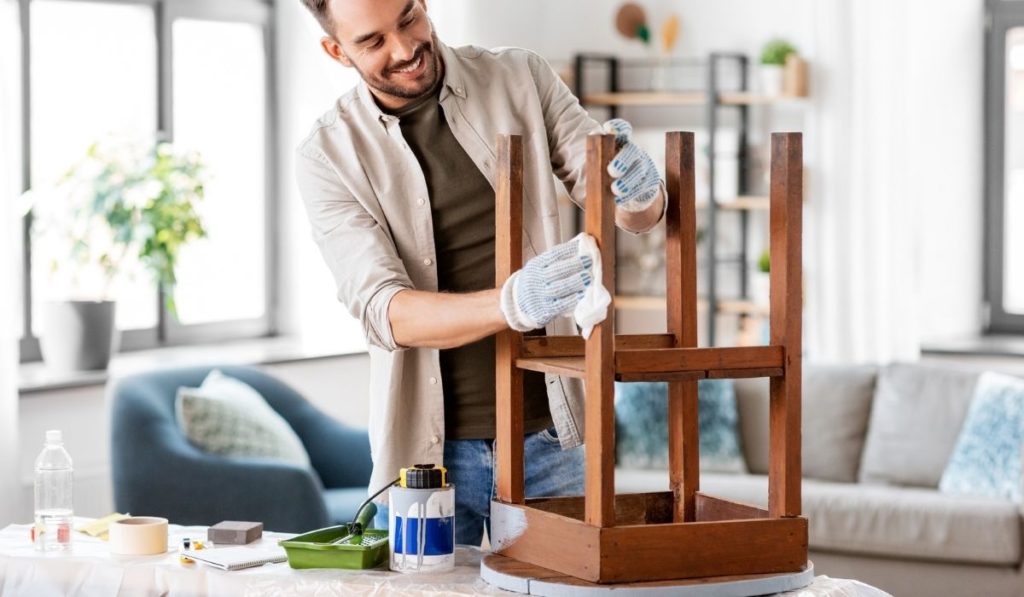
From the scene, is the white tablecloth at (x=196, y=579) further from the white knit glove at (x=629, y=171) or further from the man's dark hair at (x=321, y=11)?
the man's dark hair at (x=321, y=11)

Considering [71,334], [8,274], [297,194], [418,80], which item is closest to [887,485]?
[297,194]

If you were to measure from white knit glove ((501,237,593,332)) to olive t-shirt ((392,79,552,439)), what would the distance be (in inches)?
12.1

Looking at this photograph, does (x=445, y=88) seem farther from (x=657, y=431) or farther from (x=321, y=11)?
(x=657, y=431)

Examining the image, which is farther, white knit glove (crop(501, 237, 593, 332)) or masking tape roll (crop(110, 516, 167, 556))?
masking tape roll (crop(110, 516, 167, 556))

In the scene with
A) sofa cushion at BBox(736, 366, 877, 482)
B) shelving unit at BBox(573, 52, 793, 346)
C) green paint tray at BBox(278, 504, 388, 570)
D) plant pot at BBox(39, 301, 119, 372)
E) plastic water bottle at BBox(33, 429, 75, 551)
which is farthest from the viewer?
shelving unit at BBox(573, 52, 793, 346)

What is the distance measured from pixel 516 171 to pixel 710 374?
0.35 meters

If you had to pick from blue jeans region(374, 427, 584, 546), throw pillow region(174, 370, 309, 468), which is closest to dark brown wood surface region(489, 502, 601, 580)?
blue jeans region(374, 427, 584, 546)

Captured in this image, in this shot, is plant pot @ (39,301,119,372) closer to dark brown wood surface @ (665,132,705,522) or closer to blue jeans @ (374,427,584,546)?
blue jeans @ (374,427,584,546)

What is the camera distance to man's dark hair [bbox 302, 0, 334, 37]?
6.64 feet

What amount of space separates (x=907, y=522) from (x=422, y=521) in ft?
8.10

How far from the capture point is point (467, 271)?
6.79ft

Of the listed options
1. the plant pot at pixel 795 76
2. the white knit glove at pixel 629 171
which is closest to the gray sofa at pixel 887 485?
the plant pot at pixel 795 76

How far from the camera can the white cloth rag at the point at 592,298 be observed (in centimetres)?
165

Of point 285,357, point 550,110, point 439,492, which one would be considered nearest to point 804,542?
point 439,492
